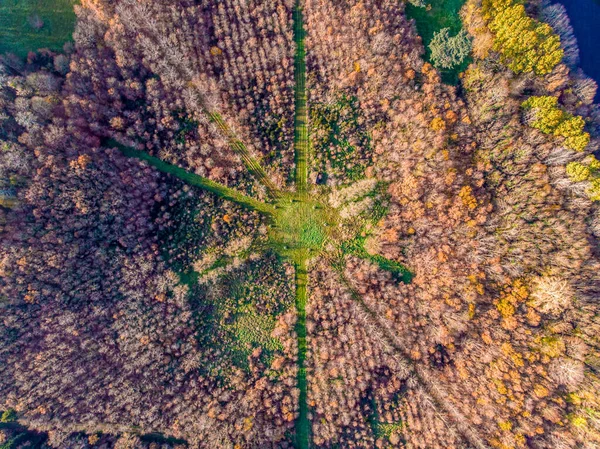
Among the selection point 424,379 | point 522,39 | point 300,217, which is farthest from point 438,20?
point 424,379

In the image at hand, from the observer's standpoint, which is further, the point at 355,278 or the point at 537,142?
the point at 355,278

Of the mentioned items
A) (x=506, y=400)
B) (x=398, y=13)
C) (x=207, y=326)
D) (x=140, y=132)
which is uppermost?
(x=398, y=13)

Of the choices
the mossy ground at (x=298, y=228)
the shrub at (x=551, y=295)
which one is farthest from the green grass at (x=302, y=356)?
the shrub at (x=551, y=295)

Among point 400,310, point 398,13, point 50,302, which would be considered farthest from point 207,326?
point 398,13

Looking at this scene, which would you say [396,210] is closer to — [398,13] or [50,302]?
[398,13]

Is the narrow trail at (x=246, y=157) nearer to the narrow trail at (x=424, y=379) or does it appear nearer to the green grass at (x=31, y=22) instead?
the narrow trail at (x=424, y=379)

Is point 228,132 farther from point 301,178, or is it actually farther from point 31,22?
point 31,22

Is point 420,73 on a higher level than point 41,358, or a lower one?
higher
